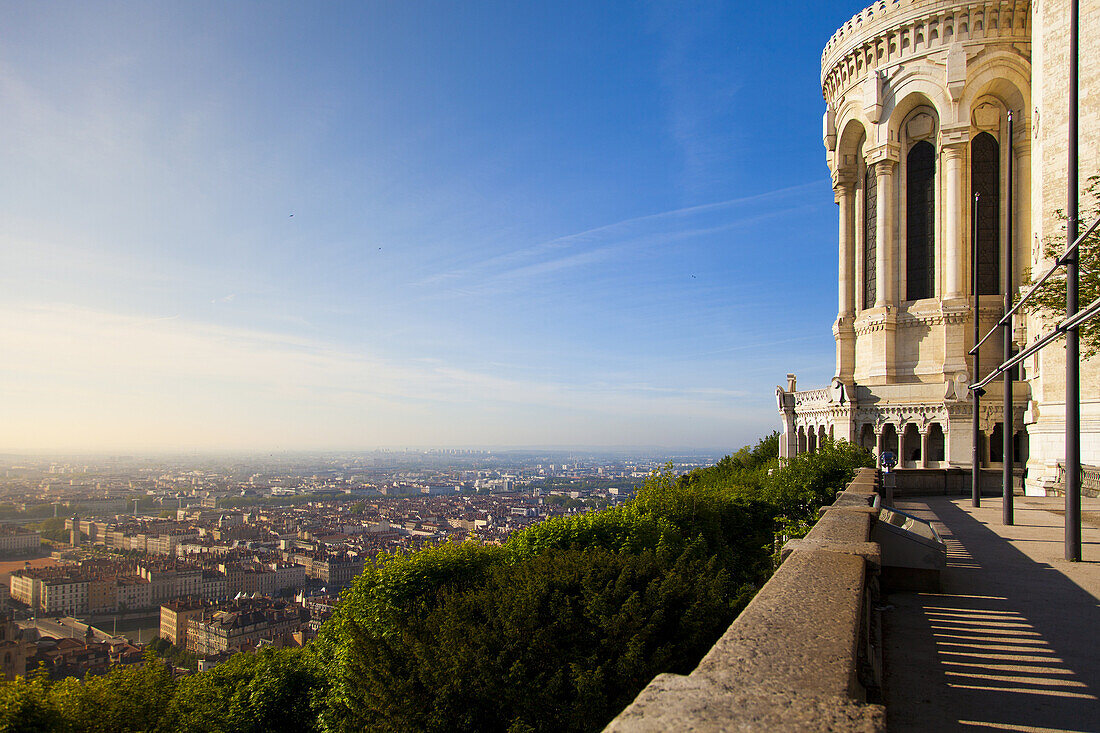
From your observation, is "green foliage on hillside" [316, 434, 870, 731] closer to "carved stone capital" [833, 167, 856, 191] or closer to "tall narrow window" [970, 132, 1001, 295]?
"tall narrow window" [970, 132, 1001, 295]

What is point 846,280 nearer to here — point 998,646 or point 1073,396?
point 1073,396

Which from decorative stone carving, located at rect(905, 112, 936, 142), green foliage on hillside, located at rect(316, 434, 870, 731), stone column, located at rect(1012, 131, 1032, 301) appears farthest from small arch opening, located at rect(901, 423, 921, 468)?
green foliage on hillside, located at rect(316, 434, 870, 731)

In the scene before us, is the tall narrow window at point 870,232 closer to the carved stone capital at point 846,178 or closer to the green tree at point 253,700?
the carved stone capital at point 846,178

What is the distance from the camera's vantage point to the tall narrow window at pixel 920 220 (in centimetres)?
3659

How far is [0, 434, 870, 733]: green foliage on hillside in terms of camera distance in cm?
713

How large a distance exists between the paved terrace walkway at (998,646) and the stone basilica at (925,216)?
24928 millimetres

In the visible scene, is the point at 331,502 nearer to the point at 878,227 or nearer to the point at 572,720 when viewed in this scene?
the point at 878,227

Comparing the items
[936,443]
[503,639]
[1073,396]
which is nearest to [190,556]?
[936,443]

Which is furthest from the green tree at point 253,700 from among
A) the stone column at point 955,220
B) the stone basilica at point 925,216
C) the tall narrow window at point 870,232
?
the tall narrow window at point 870,232

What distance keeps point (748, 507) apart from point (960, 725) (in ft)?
43.7

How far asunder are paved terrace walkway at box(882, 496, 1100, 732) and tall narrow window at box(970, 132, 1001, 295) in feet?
98.7

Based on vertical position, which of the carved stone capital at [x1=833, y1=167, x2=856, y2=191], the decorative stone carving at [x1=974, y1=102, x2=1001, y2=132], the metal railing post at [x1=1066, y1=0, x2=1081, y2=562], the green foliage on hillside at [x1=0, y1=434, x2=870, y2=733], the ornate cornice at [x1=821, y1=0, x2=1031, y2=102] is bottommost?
the green foliage on hillside at [x1=0, y1=434, x2=870, y2=733]

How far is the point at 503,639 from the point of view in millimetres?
7512

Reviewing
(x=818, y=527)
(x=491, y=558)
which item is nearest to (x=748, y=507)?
(x=491, y=558)
